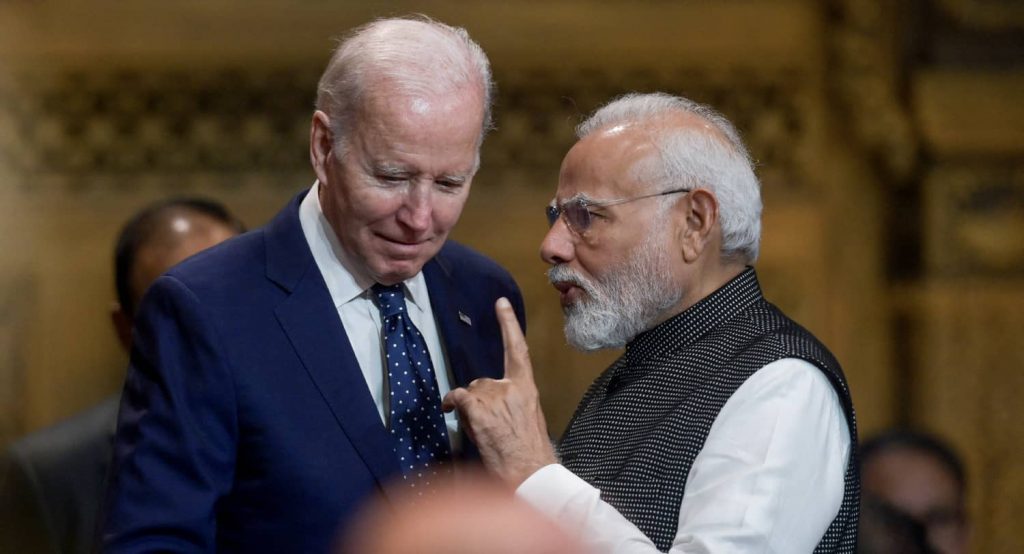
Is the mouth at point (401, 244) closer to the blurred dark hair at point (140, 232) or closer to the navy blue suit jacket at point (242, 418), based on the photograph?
the navy blue suit jacket at point (242, 418)

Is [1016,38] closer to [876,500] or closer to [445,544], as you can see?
[876,500]

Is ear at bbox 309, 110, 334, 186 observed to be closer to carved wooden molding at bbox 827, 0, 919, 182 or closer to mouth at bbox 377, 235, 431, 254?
mouth at bbox 377, 235, 431, 254

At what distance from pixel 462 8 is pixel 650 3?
0.51 meters

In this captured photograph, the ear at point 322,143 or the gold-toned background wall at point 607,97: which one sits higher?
the ear at point 322,143

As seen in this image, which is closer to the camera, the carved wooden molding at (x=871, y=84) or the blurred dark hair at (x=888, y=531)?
the blurred dark hair at (x=888, y=531)

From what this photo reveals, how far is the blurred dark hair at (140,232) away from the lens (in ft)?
11.8

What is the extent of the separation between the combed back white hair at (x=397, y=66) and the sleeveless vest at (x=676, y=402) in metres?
0.50

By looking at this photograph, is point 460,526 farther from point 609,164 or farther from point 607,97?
point 607,97

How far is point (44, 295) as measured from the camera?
434cm

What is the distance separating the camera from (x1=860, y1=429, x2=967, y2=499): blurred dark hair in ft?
12.7

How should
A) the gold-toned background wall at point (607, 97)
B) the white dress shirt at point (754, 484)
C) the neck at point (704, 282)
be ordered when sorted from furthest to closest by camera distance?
1. the gold-toned background wall at point (607, 97)
2. the neck at point (704, 282)
3. the white dress shirt at point (754, 484)

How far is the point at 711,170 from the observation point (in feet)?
8.67

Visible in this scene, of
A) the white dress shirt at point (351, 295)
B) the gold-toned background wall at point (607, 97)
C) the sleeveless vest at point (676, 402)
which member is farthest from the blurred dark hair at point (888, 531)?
the white dress shirt at point (351, 295)

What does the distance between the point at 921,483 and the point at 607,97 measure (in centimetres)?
135
